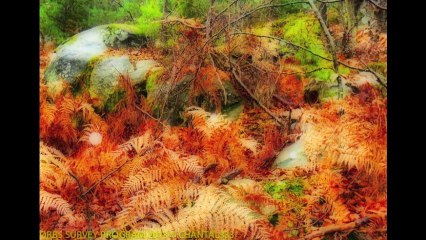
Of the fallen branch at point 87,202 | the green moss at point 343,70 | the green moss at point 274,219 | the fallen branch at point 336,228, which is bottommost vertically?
the fallen branch at point 336,228

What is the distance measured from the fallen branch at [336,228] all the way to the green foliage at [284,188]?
14.2 inches

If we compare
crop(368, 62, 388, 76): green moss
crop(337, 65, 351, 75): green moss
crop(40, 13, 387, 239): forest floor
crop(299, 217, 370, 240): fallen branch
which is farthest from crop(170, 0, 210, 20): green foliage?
crop(299, 217, 370, 240): fallen branch

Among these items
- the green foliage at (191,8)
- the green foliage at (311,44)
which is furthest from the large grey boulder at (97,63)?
the green foliage at (311,44)

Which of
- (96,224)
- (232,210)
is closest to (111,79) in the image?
(96,224)

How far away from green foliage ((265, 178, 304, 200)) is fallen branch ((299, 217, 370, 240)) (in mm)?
360

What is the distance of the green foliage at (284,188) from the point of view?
3834 mm

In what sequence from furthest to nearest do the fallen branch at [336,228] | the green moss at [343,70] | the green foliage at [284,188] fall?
the green moss at [343,70] → the green foliage at [284,188] → the fallen branch at [336,228]

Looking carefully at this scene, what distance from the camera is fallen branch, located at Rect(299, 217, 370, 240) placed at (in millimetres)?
3725

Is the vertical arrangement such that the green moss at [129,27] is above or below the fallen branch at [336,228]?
above

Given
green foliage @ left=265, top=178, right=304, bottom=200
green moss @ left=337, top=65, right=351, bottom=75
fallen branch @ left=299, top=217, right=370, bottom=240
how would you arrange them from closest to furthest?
fallen branch @ left=299, top=217, right=370, bottom=240 → green foliage @ left=265, top=178, right=304, bottom=200 → green moss @ left=337, top=65, right=351, bottom=75

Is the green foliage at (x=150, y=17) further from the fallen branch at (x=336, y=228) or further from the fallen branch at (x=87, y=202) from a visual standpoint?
the fallen branch at (x=336, y=228)

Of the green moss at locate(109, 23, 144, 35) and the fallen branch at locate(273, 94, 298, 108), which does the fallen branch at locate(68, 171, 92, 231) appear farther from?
the fallen branch at locate(273, 94, 298, 108)

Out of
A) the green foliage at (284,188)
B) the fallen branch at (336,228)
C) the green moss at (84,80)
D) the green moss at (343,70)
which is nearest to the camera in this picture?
the fallen branch at (336,228)

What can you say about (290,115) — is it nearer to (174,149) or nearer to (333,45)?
(333,45)
